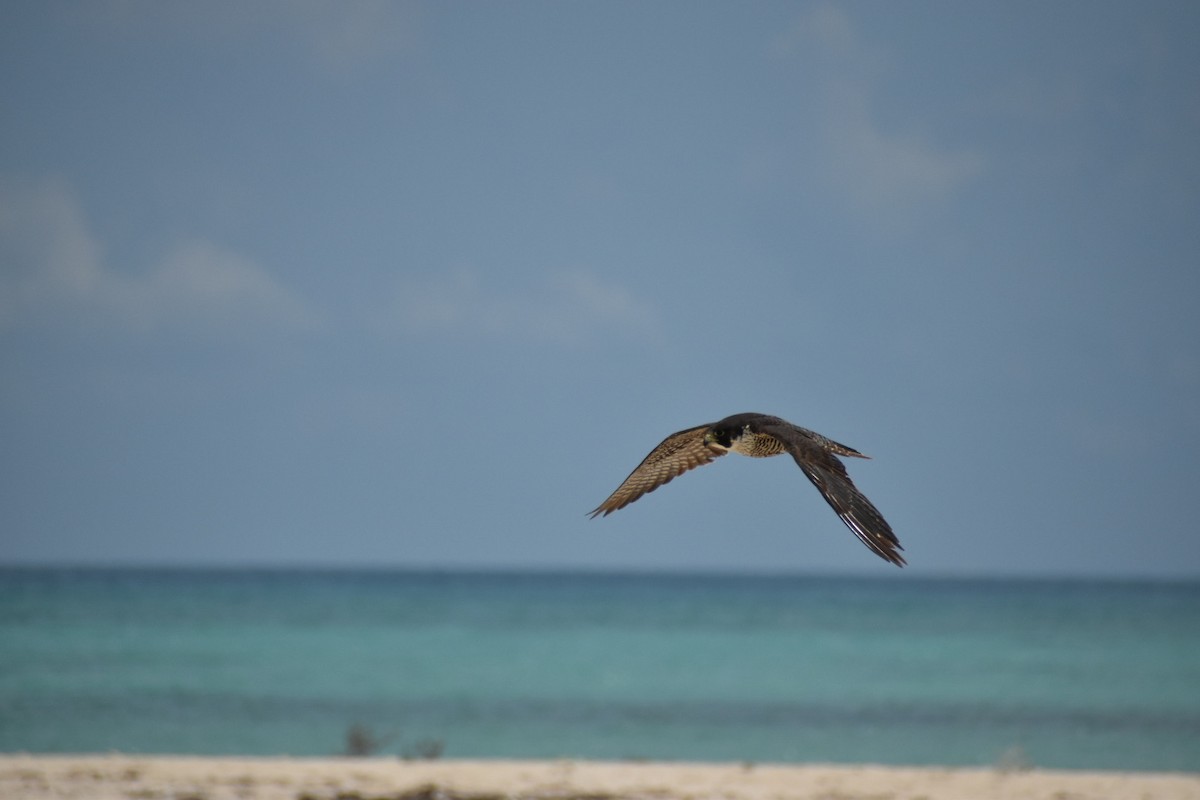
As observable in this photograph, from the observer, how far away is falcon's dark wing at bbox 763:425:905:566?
627cm

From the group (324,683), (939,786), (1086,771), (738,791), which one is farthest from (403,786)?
(324,683)

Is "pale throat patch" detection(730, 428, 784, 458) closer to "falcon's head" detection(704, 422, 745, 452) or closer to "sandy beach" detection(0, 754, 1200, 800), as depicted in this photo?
"falcon's head" detection(704, 422, 745, 452)

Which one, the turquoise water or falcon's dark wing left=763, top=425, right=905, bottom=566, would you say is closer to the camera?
falcon's dark wing left=763, top=425, right=905, bottom=566

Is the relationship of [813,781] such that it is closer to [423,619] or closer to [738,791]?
[738,791]

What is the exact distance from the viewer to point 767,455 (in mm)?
7883

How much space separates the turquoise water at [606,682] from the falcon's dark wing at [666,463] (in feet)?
30.2

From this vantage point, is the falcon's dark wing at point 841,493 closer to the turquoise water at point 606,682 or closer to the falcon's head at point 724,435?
the falcon's head at point 724,435

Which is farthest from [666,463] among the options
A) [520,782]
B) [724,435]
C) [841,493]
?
[520,782]

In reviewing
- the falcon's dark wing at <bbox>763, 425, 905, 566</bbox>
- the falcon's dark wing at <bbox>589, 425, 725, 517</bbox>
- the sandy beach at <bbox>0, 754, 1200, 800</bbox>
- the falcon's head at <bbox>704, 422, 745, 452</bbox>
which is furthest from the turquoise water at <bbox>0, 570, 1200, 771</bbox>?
the falcon's dark wing at <bbox>763, 425, 905, 566</bbox>

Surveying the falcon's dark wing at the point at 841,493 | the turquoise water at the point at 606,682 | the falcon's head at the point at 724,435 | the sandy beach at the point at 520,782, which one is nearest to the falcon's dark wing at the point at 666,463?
the falcon's head at the point at 724,435

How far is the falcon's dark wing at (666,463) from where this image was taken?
8.52 metres

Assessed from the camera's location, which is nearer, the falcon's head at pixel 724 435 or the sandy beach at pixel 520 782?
the falcon's head at pixel 724 435

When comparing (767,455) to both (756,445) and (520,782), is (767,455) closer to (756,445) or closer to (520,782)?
(756,445)

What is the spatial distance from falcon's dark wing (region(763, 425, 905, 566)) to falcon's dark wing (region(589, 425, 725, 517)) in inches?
54.6
